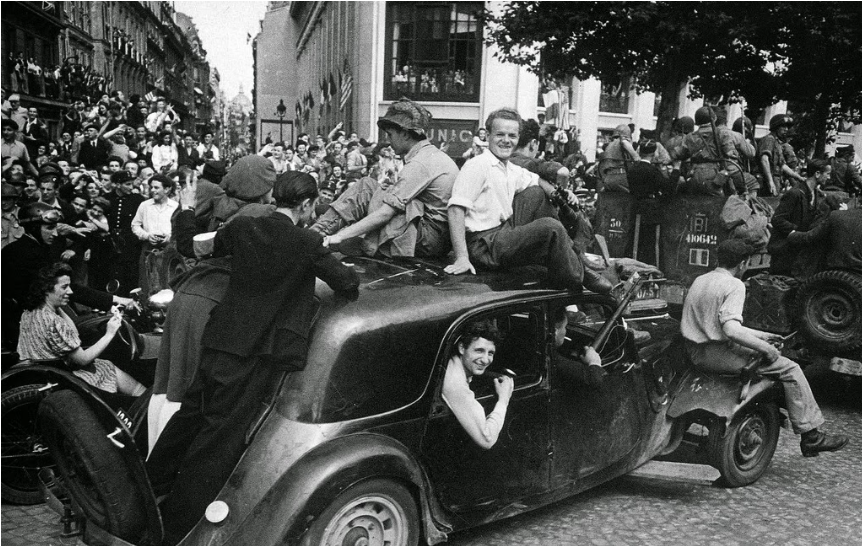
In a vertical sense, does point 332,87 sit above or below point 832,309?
above

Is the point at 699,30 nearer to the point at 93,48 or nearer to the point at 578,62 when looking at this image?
the point at 578,62

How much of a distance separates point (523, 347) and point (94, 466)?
2239 mm

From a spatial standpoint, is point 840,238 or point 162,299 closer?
point 162,299

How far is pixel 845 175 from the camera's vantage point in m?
9.60

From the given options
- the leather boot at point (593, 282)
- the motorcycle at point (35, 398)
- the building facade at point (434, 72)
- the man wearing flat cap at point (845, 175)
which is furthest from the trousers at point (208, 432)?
the building facade at point (434, 72)

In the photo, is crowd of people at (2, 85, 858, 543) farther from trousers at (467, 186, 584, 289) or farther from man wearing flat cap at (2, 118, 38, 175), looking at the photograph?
man wearing flat cap at (2, 118, 38, 175)

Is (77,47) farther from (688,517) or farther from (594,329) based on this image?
(688,517)

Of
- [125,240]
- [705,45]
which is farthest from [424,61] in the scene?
[125,240]

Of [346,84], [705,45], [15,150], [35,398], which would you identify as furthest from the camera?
[346,84]

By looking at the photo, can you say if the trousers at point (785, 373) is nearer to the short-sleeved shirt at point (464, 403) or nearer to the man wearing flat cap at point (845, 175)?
the short-sleeved shirt at point (464, 403)

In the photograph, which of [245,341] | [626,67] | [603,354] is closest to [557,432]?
[603,354]

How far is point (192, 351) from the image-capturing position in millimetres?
Answer: 4059

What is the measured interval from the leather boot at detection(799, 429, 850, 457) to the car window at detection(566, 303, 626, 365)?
1487mm

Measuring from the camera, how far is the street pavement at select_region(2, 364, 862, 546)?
468cm
